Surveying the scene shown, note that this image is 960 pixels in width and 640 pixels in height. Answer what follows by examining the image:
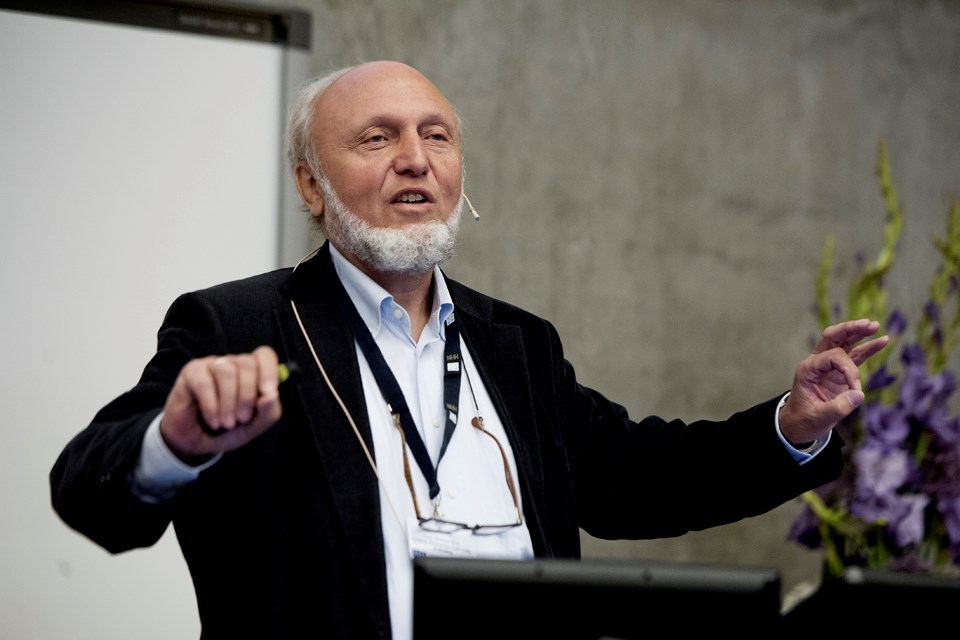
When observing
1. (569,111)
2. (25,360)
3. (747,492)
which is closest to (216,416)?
(747,492)

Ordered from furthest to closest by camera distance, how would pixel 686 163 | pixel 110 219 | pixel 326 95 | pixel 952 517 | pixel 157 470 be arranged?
pixel 686 163 → pixel 110 219 → pixel 952 517 → pixel 326 95 → pixel 157 470

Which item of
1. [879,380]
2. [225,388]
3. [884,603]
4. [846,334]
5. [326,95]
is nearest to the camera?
[884,603]

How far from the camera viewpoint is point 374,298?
175 cm

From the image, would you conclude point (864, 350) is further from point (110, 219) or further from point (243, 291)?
point (110, 219)

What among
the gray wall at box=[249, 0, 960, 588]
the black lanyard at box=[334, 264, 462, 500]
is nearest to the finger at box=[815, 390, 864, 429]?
the black lanyard at box=[334, 264, 462, 500]

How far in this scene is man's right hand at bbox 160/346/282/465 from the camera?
1.19m

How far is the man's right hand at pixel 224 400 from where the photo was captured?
1.19m

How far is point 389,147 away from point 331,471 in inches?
22.8

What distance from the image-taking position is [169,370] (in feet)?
5.09

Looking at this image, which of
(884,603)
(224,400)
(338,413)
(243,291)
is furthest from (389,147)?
(884,603)

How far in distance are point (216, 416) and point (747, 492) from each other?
3.15 feet

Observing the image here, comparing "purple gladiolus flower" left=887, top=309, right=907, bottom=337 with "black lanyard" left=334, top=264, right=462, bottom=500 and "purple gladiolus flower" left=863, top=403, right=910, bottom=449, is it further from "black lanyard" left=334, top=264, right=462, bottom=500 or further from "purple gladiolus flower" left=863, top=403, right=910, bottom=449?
"black lanyard" left=334, top=264, right=462, bottom=500

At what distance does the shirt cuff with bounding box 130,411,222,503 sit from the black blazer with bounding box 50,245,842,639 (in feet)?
0.05

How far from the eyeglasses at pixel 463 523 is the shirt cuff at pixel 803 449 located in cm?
45
